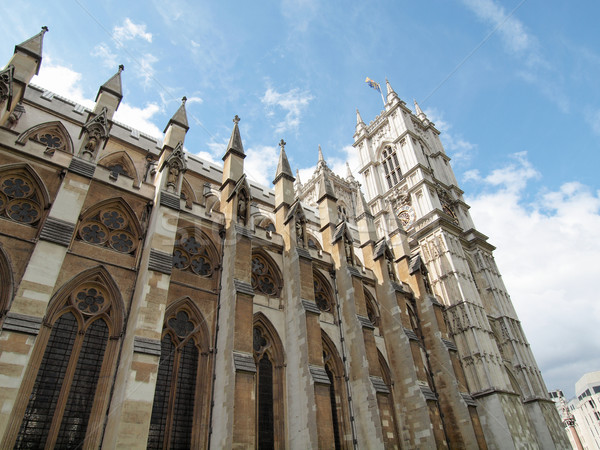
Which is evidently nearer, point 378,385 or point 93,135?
point 93,135

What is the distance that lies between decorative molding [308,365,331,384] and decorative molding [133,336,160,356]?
5.49m

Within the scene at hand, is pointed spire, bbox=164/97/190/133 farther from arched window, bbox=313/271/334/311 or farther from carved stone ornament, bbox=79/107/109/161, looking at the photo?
arched window, bbox=313/271/334/311

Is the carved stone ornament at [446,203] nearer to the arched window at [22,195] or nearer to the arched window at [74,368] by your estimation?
the arched window at [74,368]

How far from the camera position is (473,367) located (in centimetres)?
2166

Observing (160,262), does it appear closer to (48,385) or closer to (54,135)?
(48,385)

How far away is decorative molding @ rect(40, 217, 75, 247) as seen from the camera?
11.2 metres

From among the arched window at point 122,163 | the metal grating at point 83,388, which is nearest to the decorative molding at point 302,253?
the metal grating at point 83,388

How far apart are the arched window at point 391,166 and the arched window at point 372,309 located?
571 inches

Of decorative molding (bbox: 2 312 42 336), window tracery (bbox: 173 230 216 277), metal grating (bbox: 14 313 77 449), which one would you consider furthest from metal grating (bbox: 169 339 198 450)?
decorative molding (bbox: 2 312 42 336)

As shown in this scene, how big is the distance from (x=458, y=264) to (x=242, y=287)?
16541mm

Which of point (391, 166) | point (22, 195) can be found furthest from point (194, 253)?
point (391, 166)

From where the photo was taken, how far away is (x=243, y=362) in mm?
12602

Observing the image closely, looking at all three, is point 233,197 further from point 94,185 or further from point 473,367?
point 473,367

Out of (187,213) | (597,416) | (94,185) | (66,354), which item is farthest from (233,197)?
(597,416)
